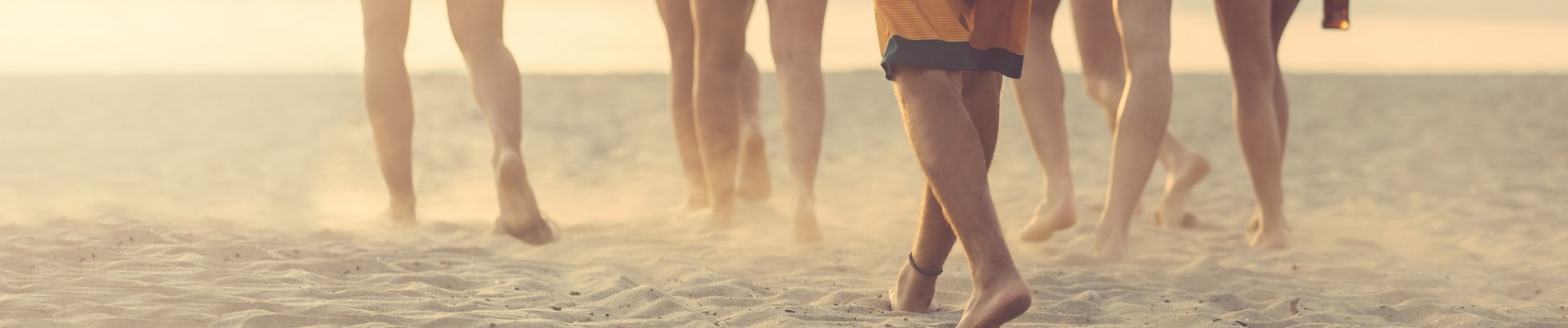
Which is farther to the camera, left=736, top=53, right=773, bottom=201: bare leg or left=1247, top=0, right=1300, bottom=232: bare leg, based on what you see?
left=736, top=53, right=773, bottom=201: bare leg

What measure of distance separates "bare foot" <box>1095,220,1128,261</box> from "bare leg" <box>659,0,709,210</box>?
63.0 inches

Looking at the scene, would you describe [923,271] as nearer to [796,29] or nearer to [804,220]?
[804,220]

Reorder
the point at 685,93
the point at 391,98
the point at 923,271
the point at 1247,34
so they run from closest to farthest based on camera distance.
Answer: the point at 923,271, the point at 1247,34, the point at 391,98, the point at 685,93

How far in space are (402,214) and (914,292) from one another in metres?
2.50

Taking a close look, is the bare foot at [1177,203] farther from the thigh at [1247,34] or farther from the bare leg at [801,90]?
the bare leg at [801,90]

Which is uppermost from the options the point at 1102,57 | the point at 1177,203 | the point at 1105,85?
the point at 1102,57

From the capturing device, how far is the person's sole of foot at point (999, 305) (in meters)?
2.45

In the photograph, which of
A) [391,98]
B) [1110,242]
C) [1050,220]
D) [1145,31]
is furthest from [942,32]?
[391,98]

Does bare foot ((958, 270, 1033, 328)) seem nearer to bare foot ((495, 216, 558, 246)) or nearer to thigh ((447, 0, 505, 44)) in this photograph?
bare foot ((495, 216, 558, 246))

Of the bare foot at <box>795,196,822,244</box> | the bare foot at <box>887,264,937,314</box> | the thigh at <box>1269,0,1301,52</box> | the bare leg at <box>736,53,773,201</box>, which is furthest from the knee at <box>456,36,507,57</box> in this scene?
the thigh at <box>1269,0,1301,52</box>

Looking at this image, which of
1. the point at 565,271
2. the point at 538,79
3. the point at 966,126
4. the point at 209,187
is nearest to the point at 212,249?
the point at 565,271

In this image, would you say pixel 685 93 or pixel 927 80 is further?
pixel 685 93

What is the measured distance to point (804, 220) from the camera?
4312 mm

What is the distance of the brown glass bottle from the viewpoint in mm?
4559
